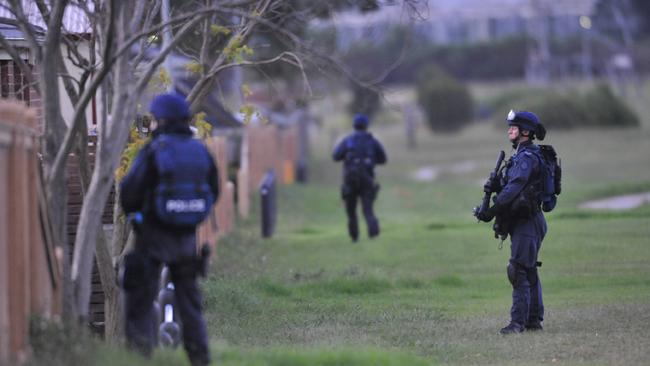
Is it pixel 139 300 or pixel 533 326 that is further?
pixel 533 326

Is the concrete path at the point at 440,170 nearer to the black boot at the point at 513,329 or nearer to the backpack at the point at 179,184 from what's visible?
the black boot at the point at 513,329

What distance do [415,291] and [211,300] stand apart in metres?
2.70

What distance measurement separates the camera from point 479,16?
438 ft

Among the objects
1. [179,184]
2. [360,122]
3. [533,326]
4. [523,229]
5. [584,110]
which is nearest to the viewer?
[179,184]

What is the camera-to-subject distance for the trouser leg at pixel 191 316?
7840mm

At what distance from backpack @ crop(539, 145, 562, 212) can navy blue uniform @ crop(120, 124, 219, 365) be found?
3682 millimetres

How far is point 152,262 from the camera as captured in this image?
26.1 feet

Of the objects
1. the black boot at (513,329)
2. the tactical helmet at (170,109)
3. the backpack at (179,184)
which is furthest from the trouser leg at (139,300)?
the black boot at (513,329)

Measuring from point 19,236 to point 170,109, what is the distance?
52.3 inches

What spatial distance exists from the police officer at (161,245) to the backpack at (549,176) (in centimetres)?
369

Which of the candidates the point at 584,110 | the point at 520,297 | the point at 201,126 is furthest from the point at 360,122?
the point at 584,110

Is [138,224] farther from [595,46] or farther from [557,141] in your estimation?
[595,46]

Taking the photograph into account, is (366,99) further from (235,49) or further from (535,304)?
(535,304)

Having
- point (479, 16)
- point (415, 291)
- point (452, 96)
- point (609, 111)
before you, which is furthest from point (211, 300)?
point (479, 16)
